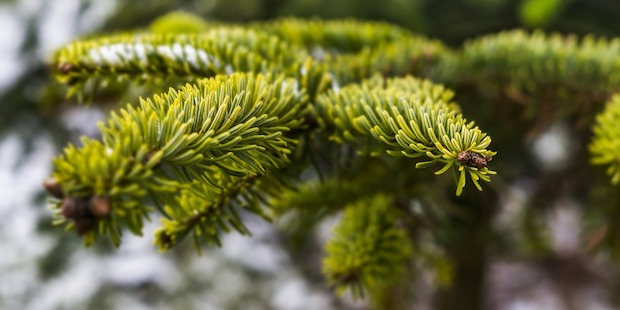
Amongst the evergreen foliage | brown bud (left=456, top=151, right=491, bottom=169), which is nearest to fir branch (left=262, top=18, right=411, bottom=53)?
the evergreen foliage

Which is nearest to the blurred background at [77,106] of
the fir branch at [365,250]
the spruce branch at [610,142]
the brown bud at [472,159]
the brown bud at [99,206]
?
the spruce branch at [610,142]

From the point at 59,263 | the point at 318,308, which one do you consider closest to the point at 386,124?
the point at 59,263

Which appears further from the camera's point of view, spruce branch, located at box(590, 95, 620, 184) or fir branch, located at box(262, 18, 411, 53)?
fir branch, located at box(262, 18, 411, 53)

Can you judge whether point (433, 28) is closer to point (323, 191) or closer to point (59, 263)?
point (323, 191)

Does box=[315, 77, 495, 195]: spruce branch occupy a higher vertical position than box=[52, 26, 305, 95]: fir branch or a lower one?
lower

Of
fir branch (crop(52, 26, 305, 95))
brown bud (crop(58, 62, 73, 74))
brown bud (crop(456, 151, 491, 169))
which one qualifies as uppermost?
brown bud (crop(58, 62, 73, 74))

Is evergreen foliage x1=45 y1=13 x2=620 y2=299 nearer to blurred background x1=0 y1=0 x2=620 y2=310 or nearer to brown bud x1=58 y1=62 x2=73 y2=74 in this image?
brown bud x1=58 y1=62 x2=73 y2=74

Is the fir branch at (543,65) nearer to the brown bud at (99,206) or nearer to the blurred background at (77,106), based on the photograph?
the blurred background at (77,106)
